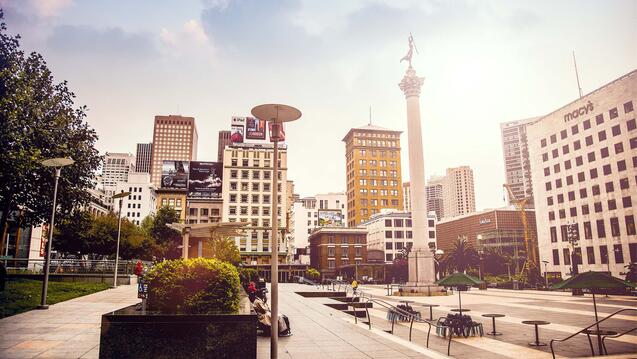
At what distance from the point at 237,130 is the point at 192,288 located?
87769 millimetres

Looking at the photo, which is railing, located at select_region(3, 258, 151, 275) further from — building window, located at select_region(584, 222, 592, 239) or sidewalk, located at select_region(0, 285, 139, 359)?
building window, located at select_region(584, 222, 592, 239)

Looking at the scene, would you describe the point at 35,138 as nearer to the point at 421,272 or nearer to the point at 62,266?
the point at 62,266

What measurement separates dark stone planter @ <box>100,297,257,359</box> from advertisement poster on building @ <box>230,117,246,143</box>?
87365mm

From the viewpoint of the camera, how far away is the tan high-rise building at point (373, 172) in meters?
126

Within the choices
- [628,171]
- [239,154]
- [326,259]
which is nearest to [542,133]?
[628,171]

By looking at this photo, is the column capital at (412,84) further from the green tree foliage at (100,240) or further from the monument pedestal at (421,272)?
the green tree foliage at (100,240)

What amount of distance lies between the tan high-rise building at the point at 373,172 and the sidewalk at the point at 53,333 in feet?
361

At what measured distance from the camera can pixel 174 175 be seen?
102m

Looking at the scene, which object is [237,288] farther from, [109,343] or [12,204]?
[12,204]

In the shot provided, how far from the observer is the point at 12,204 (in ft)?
82.0

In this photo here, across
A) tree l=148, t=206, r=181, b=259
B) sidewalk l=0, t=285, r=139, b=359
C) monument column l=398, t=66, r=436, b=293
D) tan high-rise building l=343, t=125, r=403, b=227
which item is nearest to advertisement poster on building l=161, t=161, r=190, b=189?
tree l=148, t=206, r=181, b=259

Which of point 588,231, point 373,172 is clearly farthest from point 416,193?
point 373,172

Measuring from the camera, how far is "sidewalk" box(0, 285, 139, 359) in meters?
9.48

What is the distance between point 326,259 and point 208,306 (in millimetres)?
89340
